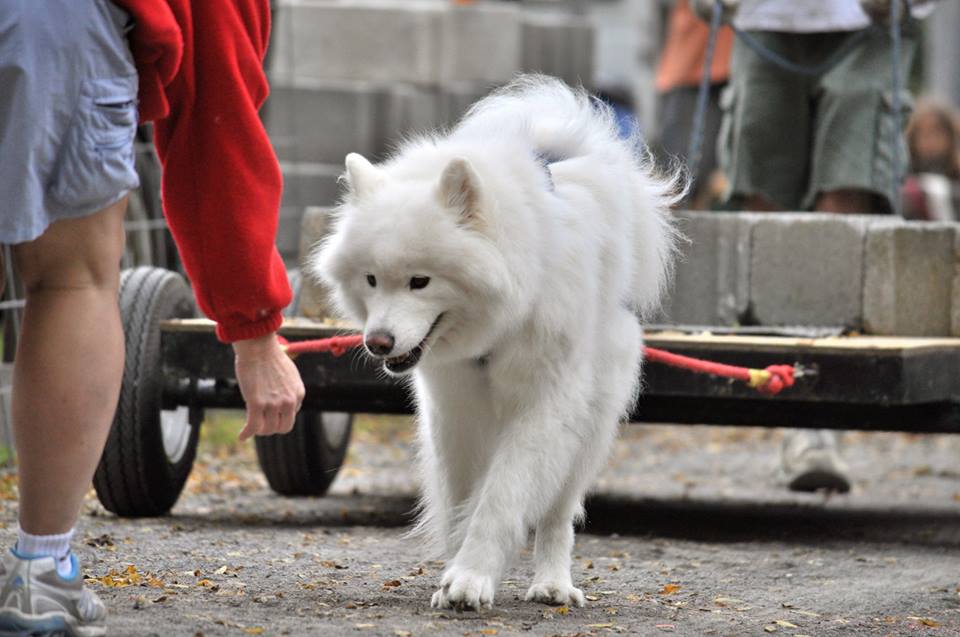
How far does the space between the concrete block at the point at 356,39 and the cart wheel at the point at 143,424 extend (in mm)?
5761

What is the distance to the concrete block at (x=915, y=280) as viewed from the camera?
5605 mm

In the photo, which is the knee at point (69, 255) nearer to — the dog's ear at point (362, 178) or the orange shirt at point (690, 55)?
the dog's ear at point (362, 178)

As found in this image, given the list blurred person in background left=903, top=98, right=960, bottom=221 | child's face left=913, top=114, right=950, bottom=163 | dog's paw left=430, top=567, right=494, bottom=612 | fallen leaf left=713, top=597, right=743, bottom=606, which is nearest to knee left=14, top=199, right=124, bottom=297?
dog's paw left=430, top=567, right=494, bottom=612

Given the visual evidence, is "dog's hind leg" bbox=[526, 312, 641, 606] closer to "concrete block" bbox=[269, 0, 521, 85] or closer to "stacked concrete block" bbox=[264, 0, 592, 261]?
"stacked concrete block" bbox=[264, 0, 592, 261]

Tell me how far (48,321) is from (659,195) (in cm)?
215

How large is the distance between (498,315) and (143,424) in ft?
6.26

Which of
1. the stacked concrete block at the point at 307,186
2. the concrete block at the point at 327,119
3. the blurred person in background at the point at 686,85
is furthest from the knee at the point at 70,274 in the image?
the concrete block at the point at 327,119

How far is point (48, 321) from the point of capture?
117 inches

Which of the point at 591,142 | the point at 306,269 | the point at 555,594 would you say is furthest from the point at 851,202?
the point at 555,594

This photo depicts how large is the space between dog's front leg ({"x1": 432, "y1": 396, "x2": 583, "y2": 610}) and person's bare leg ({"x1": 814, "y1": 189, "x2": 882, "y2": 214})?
3.02m

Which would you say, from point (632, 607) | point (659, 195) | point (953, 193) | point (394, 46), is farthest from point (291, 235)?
point (953, 193)

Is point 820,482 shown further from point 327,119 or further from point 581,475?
point 327,119

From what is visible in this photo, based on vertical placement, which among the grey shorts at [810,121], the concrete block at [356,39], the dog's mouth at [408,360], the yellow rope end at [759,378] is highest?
the concrete block at [356,39]

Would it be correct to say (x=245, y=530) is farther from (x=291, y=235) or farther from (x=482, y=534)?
(x=291, y=235)
